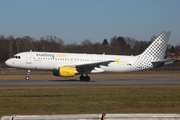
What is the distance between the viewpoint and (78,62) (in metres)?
41.2

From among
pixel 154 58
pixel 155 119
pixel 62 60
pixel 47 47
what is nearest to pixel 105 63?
pixel 62 60

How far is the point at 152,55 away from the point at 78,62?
29.4ft

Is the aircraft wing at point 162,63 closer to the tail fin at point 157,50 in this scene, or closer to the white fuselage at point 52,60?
the tail fin at point 157,50

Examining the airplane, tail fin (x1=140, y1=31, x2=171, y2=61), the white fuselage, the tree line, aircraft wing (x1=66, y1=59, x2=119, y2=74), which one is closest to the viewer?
aircraft wing (x1=66, y1=59, x2=119, y2=74)

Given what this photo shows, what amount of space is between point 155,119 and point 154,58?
3465 centimetres

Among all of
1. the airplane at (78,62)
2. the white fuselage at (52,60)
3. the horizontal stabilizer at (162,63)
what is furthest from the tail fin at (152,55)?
the white fuselage at (52,60)

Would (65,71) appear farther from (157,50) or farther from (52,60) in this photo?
(157,50)

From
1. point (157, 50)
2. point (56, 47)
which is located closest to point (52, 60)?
point (157, 50)

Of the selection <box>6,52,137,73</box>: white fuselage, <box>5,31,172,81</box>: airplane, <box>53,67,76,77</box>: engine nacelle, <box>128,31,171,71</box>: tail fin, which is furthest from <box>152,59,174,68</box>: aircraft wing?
<box>53,67,76,77</box>: engine nacelle

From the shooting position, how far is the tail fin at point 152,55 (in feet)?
144

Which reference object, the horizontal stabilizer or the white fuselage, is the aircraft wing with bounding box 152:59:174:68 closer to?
the horizontal stabilizer

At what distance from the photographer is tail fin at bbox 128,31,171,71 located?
144ft

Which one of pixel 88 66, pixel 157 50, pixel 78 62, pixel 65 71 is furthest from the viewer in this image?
pixel 157 50

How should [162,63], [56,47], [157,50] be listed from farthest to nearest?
[56,47]
[157,50]
[162,63]
